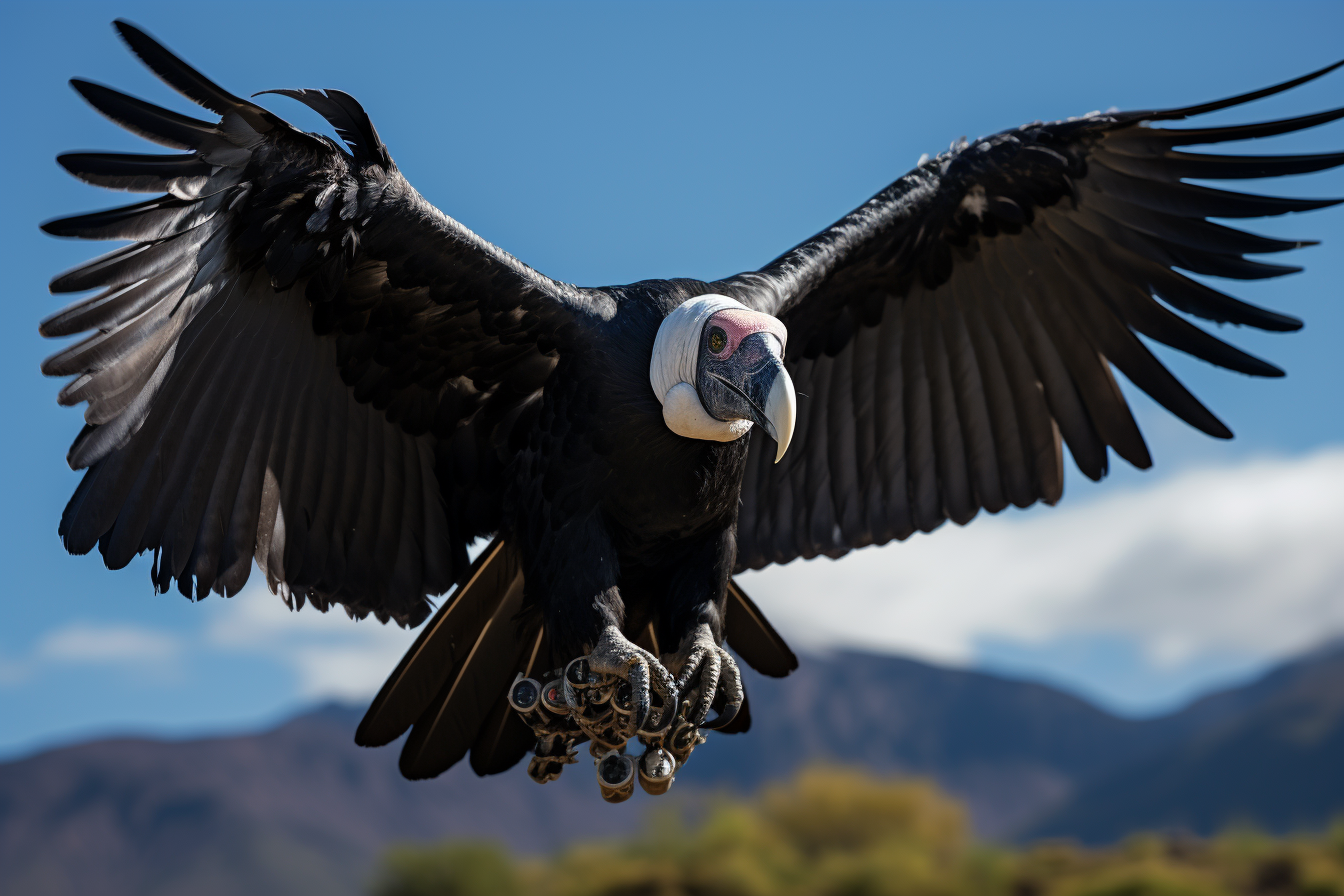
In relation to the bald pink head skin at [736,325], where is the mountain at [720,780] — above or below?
above

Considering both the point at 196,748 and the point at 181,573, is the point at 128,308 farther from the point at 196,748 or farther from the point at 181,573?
the point at 196,748

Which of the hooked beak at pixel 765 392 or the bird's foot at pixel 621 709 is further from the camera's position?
the bird's foot at pixel 621 709

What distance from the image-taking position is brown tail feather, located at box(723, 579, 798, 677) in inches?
224

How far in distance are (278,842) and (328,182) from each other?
314 ft

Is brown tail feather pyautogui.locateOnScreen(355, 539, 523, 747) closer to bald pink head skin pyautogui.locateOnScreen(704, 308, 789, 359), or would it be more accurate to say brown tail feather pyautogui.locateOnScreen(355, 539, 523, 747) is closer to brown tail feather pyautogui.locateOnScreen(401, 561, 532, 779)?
brown tail feather pyautogui.locateOnScreen(401, 561, 532, 779)

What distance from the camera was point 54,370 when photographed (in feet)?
14.2

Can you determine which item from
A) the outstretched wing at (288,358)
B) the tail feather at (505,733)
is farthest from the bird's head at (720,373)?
the tail feather at (505,733)

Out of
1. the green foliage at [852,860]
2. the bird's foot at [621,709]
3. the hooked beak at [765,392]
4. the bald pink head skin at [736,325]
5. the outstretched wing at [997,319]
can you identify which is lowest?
the bird's foot at [621,709]

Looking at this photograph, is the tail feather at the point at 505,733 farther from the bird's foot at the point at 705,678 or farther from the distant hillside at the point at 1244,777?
the distant hillside at the point at 1244,777

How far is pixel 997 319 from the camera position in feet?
20.9

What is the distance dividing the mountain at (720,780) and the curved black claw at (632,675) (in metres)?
66.0

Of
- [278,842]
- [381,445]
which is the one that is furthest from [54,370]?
[278,842]

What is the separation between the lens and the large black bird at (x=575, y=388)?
4457 mm

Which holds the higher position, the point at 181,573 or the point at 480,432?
the point at 480,432
